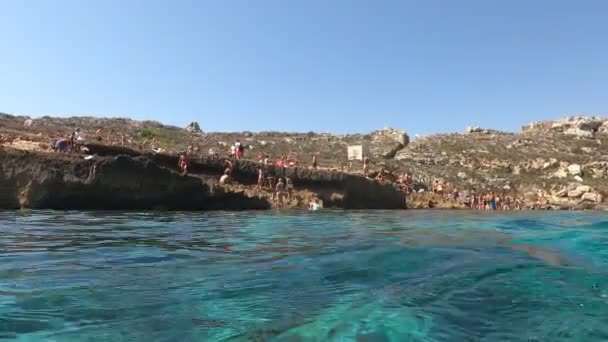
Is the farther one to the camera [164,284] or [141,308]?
[164,284]

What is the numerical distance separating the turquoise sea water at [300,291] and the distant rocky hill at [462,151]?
2837 centimetres

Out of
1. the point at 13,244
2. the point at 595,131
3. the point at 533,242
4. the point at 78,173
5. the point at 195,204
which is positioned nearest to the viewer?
the point at 13,244

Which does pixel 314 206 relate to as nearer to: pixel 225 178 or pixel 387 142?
pixel 225 178

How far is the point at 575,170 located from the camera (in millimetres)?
43094

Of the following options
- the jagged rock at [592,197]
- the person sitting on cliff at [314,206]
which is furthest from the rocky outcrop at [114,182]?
the jagged rock at [592,197]

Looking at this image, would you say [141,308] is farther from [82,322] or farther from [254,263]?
[254,263]

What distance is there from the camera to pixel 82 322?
341 centimetres

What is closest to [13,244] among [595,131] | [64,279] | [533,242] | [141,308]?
[64,279]

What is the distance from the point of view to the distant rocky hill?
3888cm

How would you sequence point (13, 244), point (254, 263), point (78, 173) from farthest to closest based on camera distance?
point (78, 173), point (13, 244), point (254, 263)

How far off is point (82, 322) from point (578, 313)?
3.95 m

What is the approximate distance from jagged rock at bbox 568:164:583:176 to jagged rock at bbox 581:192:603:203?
6723 mm

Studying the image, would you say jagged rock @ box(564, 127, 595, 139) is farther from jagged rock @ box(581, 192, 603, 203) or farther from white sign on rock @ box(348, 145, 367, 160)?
white sign on rock @ box(348, 145, 367, 160)

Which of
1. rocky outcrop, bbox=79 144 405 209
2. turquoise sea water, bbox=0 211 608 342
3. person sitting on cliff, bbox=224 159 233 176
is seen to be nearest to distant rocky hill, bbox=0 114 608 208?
rocky outcrop, bbox=79 144 405 209
